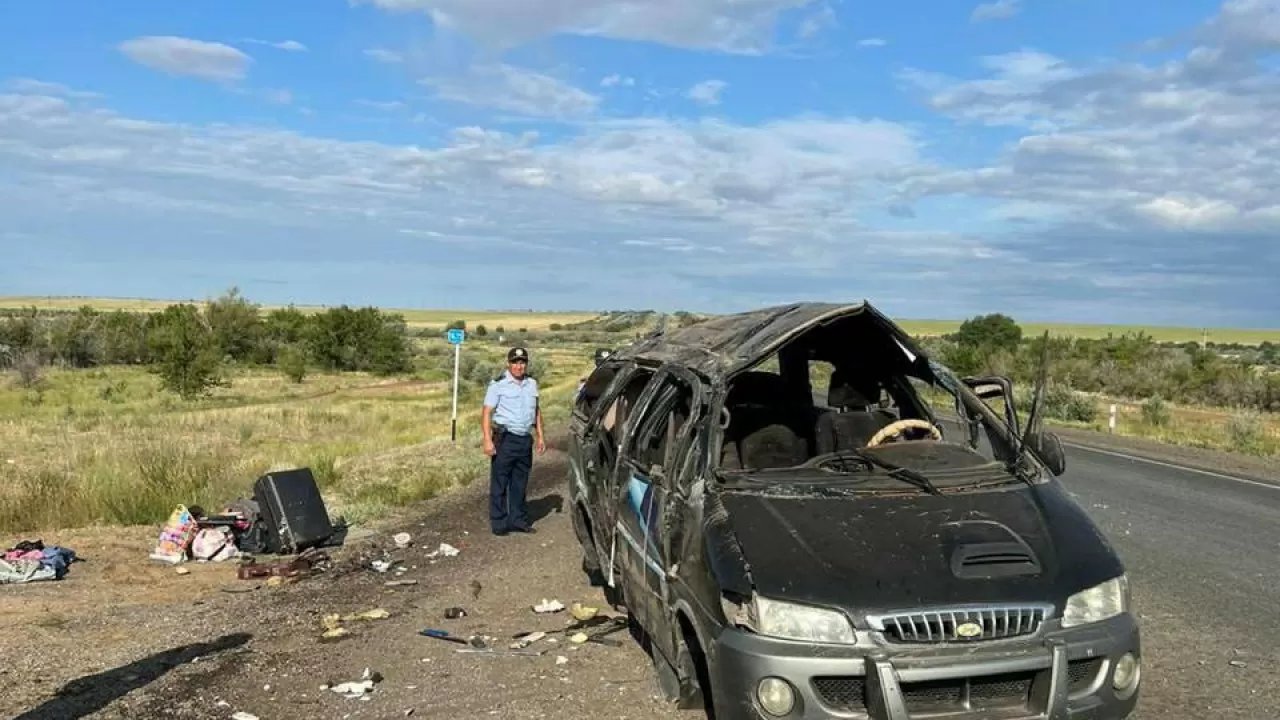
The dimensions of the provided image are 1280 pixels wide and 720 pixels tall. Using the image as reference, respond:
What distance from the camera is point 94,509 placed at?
11.6 metres

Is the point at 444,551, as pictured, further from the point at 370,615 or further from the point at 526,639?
the point at 526,639

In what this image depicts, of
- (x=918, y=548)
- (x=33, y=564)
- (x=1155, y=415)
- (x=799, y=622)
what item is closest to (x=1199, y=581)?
(x=918, y=548)

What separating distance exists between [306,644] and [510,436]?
155 inches

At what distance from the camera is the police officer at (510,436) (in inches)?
409

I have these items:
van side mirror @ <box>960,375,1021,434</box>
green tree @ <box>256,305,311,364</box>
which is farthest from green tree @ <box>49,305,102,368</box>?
van side mirror @ <box>960,375,1021,434</box>

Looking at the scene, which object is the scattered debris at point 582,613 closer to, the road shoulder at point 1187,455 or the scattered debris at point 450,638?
the scattered debris at point 450,638

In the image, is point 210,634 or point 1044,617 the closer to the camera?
point 1044,617

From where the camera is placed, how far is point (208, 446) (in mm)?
19875

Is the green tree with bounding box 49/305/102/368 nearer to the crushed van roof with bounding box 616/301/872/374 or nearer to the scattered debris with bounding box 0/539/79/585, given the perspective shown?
the scattered debris with bounding box 0/539/79/585

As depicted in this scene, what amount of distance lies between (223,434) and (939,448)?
2271 cm

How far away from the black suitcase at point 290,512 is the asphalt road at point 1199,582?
276 inches

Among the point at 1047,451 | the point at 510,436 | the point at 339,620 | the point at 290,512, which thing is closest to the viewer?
the point at 1047,451

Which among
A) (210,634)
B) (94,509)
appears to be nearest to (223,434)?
(94,509)

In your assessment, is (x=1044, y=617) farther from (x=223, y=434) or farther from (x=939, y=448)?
(x=223, y=434)
